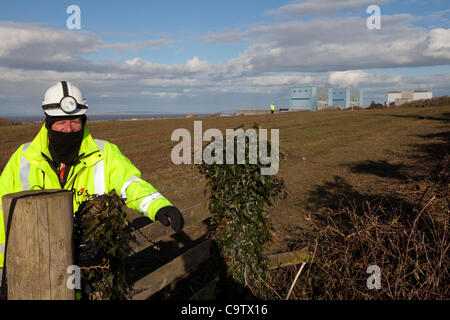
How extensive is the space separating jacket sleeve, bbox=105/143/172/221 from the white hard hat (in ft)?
1.23

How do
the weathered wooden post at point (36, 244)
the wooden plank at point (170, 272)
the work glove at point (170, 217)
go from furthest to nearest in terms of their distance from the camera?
the wooden plank at point (170, 272) < the work glove at point (170, 217) < the weathered wooden post at point (36, 244)

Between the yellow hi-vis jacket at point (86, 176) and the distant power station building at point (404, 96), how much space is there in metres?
77.1

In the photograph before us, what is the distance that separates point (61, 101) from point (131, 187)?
0.82 metres

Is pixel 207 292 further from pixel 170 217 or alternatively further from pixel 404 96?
pixel 404 96

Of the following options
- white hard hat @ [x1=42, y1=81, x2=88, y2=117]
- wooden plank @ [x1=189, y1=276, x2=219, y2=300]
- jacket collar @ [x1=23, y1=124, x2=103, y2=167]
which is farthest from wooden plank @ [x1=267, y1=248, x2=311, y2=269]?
white hard hat @ [x1=42, y1=81, x2=88, y2=117]

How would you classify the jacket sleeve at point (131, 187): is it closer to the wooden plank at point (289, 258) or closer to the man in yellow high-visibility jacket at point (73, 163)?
the man in yellow high-visibility jacket at point (73, 163)

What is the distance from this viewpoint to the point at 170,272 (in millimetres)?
3537

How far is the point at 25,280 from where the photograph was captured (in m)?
1.89

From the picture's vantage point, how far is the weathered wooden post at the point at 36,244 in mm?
1854

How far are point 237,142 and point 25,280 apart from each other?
223 cm

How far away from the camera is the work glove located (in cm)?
264

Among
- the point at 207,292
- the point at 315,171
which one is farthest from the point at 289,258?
the point at 315,171

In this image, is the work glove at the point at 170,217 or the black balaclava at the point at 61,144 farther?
the black balaclava at the point at 61,144

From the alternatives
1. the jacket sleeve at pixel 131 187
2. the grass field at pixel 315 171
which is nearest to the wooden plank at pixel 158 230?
the jacket sleeve at pixel 131 187
